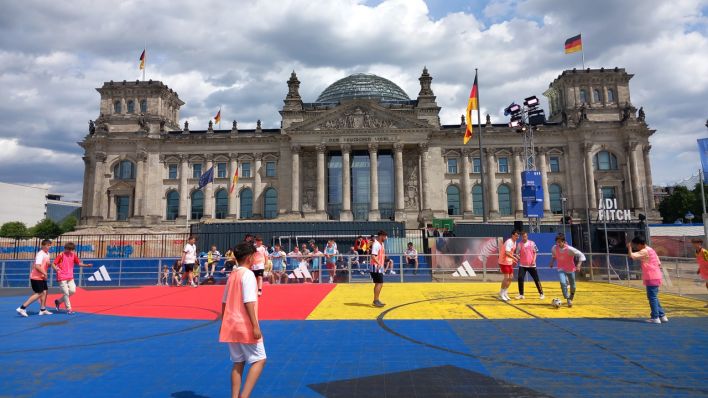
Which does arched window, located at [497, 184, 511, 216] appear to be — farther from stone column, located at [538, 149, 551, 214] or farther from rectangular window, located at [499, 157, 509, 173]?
stone column, located at [538, 149, 551, 214]

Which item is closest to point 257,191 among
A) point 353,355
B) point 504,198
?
point 504,198

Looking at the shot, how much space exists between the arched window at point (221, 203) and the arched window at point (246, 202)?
2339 millimetres

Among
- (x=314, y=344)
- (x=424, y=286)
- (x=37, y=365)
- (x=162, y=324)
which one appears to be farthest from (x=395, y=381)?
(x=424, y=286)

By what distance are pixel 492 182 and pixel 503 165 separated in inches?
137

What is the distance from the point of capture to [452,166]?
60.2 meters

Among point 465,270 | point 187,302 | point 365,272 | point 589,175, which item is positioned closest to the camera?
point 187,302

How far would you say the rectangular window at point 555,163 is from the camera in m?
59.5

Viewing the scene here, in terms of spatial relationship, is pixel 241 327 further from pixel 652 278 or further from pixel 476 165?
pixel 476 165

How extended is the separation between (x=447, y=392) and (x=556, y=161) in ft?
202

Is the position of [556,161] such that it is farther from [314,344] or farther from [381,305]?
[314,344]

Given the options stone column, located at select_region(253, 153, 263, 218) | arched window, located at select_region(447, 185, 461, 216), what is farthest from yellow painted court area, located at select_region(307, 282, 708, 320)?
stone column, located at select_region(253, 153, 263, 218)

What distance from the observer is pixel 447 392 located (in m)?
5.76

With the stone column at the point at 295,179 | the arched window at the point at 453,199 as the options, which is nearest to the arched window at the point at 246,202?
the stone column at the point at 295,179

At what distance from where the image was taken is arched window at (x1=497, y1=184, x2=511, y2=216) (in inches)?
2336
